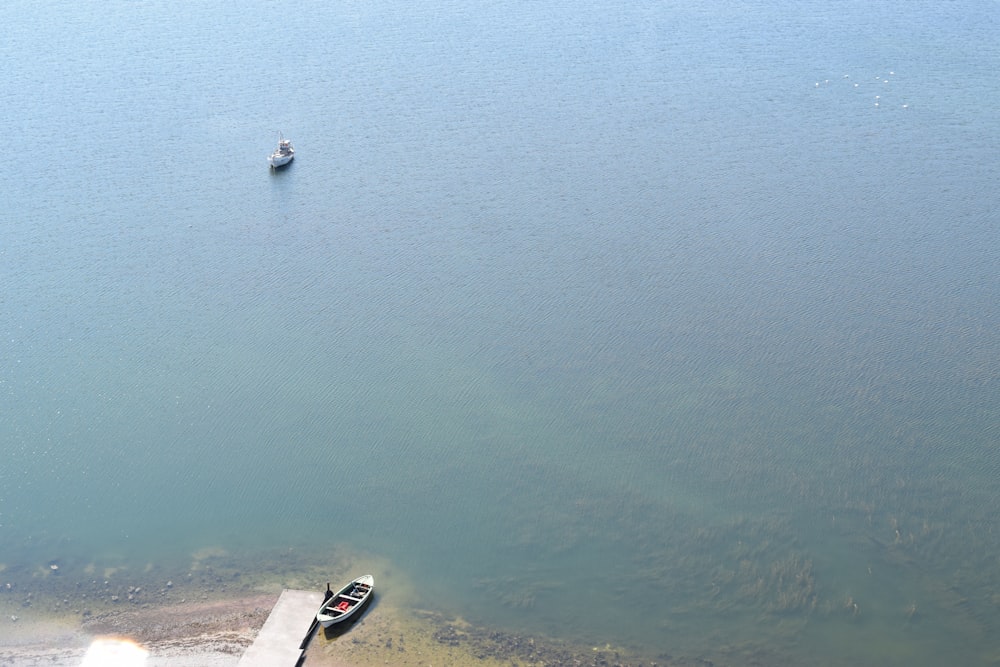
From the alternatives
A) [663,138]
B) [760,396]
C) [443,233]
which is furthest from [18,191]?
[760,396]

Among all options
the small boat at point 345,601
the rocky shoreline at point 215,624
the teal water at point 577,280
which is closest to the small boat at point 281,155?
the teal water at point 577,280

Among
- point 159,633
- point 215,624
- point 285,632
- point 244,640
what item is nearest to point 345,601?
point 285,632

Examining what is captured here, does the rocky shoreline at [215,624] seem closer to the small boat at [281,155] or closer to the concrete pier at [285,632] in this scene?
the concrete pier at [285,632]

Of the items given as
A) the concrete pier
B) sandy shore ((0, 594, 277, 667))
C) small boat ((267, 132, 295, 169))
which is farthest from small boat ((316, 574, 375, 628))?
small boat ((267, 132, 295, 169))

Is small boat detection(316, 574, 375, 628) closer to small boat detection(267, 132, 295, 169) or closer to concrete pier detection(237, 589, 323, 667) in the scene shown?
concrete pier detection(237, 589, 323, 667)

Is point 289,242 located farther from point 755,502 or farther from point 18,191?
point 755,502

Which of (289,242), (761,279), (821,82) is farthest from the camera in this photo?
(821,82)
